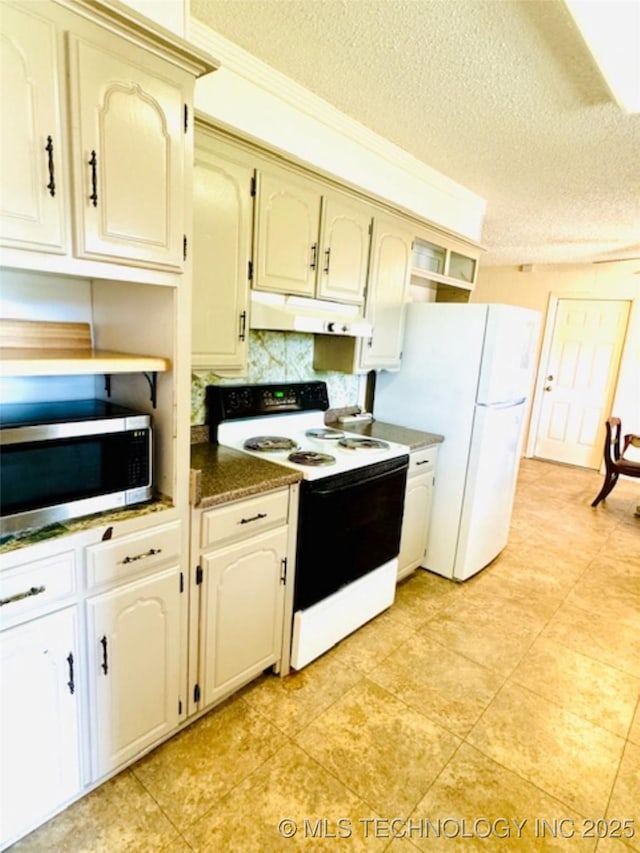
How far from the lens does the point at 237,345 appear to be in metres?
1.90

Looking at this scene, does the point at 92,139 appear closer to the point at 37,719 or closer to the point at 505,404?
the point at 37,719

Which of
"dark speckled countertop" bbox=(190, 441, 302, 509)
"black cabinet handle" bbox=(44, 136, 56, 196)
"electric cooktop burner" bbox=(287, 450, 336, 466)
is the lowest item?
"dark speckled countertop" bbox=(190, 441, 302, 509)

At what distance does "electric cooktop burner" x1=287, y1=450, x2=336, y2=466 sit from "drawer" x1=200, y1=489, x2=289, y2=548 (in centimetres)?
20

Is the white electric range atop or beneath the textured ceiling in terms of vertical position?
beneath

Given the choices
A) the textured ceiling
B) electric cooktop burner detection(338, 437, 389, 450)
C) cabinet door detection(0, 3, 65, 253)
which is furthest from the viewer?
electric cooktop burner detection(338, 437, 389, 450)

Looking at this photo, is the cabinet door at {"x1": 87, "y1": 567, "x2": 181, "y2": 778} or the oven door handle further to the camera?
the oven door handle

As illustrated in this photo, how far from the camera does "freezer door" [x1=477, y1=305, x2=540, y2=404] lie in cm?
256

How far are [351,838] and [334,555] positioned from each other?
37.4 inches

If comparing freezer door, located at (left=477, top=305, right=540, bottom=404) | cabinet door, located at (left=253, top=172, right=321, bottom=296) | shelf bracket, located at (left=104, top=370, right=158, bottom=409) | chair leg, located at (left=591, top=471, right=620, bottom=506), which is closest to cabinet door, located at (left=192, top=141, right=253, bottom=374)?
cabinet door, located at (left=253, top=172, right=321, bottom=296)

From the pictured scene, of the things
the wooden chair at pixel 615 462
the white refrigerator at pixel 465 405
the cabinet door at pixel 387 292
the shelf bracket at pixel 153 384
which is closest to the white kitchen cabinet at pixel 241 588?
the shelf bracket at pixel 153 384

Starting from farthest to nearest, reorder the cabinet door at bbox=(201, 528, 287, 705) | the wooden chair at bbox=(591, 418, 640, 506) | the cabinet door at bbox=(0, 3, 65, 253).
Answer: the wooden chair at bbox=(591, 418, 640, 506) < the cabinet door at bbox=(201, 528, 287, 705) < the cabinet door at bbox=(0, 3, 65, 253)

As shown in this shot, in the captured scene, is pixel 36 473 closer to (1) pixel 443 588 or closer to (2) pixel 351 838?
(2) pixel 351 838

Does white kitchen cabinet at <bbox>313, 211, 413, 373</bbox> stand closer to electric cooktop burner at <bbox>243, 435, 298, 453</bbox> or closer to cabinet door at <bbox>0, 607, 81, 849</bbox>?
electric cooktop burner at <bbox>243, 435, 298, 453</bbox>

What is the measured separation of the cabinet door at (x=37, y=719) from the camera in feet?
3.92
